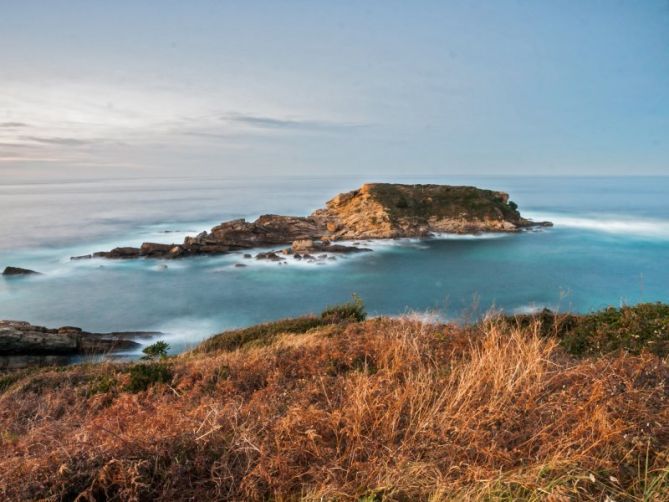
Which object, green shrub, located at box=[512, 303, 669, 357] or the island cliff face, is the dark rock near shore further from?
green shrub, located at box=[512, 303, 669, 357]

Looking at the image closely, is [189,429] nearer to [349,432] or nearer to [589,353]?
[349,432]

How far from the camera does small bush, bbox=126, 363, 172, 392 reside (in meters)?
8.16

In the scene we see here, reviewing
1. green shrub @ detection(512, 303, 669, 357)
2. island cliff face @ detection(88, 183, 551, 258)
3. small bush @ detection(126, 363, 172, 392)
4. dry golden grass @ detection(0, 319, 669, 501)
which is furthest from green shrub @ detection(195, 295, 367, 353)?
island cliff face @ detection(88, 183, 551, 258)

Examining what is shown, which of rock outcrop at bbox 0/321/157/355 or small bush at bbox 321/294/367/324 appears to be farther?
rock outcrop at bbox 0/321/157/355

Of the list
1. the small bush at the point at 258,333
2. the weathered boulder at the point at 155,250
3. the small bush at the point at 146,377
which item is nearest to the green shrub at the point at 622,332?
the small bush at the point at 146,377

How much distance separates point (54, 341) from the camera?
21141mm

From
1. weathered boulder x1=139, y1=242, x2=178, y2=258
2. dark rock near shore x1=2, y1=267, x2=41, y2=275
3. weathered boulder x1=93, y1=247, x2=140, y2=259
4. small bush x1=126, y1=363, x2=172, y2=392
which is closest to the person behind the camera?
small bush x1=126, y1=363, x2=172, y2=392

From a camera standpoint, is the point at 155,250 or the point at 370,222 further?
the point at 370,222

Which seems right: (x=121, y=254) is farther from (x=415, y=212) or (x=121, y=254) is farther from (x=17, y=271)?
(x=415, y=212)

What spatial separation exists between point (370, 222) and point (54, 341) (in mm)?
43341

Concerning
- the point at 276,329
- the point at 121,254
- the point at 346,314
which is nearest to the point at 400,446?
the point at 276,329

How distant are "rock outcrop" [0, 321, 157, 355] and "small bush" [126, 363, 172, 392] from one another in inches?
540

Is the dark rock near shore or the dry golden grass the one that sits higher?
the dry golden grass

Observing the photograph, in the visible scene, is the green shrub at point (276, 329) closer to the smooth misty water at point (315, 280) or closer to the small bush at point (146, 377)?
the small bush at point (146, 377)
